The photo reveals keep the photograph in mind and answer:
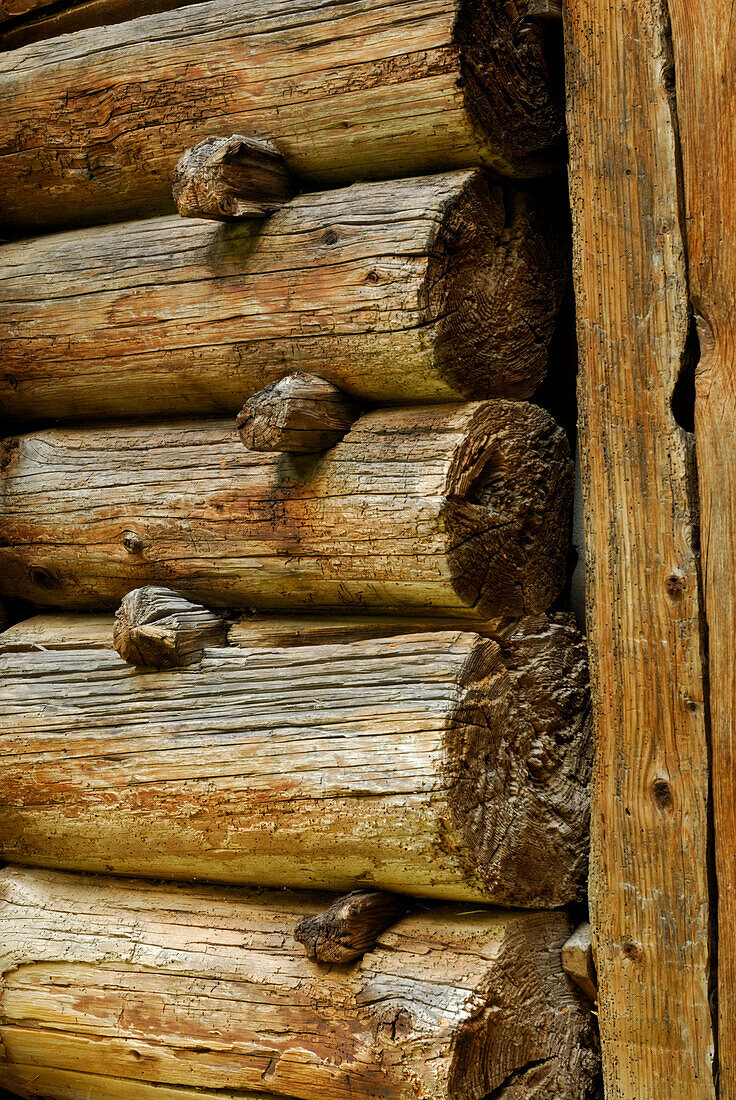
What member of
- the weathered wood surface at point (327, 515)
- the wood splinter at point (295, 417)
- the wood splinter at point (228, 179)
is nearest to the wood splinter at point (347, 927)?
the weathered wood surface at point (327, 515)

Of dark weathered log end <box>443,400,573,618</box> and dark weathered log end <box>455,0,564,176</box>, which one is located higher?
dark weathered log end <box>455,0,564,176</box>

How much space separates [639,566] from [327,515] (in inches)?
23.8

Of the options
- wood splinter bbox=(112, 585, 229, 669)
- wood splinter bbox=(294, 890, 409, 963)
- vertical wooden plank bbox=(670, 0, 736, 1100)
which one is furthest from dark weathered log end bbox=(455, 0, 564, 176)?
wood splinter bbox=(294, 890, 409, 963)

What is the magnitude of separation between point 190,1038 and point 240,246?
1.62 m

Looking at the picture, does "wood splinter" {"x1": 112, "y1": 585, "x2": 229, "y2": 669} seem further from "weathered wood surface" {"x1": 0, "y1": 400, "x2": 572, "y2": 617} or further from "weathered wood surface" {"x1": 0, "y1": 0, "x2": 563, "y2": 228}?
"weathered wood surface" {"x1": 0, "y1": 0, "x2": 563, "y2": 228}

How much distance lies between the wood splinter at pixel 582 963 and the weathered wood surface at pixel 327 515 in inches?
25.4

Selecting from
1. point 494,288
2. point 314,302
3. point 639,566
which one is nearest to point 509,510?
point 639,566

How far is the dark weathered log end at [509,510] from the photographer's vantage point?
1978mm

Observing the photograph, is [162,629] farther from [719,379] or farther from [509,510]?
[719,379]

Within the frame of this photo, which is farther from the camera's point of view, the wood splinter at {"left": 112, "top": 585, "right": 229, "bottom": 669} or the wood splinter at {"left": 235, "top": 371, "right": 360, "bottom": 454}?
the wood splinter at {"left": 112, "top": 585, "right": 229, "bottom": 669}

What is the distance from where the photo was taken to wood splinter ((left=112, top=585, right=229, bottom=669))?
86.7 inches

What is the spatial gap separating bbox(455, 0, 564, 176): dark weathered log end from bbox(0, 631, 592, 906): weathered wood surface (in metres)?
0.97

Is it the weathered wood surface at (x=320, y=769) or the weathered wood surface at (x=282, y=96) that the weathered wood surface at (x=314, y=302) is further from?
the weathered wood surface at (x=320, y=769)

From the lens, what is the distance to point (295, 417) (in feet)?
6.64
